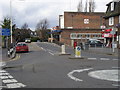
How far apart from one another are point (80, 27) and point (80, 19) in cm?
254

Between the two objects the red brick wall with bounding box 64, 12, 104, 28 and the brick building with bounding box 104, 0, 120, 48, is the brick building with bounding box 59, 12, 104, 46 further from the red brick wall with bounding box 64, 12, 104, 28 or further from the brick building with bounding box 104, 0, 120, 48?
the brick building with bounding box 104, 0, 120, 48

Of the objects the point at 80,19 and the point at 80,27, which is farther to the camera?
the point at 80,19

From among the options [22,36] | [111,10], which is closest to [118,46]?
[111,10]

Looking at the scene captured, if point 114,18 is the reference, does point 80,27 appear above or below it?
below

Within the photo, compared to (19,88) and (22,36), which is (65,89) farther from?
(22,36)

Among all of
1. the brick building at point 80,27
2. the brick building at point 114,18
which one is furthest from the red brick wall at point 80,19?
the brick building at point 114,18

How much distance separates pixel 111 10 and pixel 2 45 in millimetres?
23033

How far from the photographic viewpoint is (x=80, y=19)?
6588cm

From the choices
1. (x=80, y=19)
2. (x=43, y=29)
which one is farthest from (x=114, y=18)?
(x=43, y=29)

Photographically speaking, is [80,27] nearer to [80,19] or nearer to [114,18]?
[80,19]

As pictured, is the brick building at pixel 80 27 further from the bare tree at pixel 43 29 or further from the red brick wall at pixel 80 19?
the bare tree at pixel 43 29

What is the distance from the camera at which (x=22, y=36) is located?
97500 millimetres

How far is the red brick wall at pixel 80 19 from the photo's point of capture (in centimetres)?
6425

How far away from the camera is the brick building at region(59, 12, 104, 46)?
2418 inches
